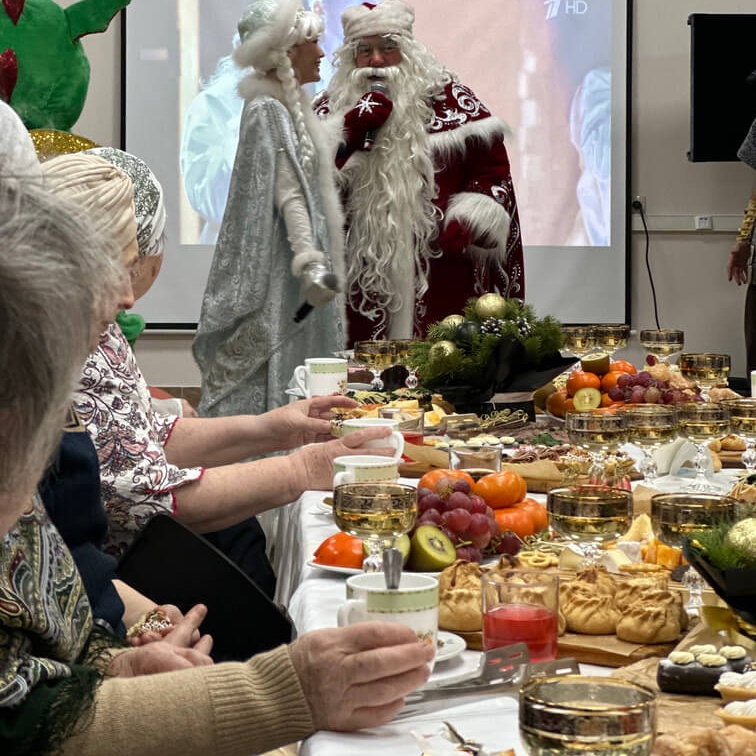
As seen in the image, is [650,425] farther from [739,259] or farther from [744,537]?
[739,259]

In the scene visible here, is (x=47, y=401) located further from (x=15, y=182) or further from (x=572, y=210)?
(x=572, y=210)

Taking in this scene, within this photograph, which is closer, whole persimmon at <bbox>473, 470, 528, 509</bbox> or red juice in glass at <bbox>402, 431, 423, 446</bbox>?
whole persimmon at <bbox>473, 470, 528, 509</bbox>

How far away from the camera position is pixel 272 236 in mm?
4348

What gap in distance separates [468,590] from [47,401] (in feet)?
2.03

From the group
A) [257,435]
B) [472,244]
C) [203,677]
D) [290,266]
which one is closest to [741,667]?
[203,677]

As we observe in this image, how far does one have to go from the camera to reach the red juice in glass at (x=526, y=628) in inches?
47.9

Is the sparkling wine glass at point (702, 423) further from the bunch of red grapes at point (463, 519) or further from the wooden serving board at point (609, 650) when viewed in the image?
the wooden serving board at point (609, 650)

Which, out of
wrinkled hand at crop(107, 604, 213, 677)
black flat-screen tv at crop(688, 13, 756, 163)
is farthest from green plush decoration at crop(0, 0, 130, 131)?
black flat-screen tv at crop(688, 13, 756, 163)

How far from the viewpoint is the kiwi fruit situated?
1540 mm

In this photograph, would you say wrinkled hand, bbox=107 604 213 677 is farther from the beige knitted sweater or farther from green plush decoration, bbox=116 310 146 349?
green plush decoration, bbox=116 310 146 349

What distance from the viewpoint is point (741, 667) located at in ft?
3.69

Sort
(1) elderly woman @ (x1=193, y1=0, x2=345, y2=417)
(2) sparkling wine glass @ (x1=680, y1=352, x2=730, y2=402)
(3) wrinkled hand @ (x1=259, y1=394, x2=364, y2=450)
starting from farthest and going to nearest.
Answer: (1) elderly woman @ (x1=193, y1=0, x2=345, y2=417) < (2) sparkling wine glass @ (x1=680, y1=352, x2=730, y2=402) < (3) wrinkled hand @ (x1=259, y1=394, x2=364, y2=450)

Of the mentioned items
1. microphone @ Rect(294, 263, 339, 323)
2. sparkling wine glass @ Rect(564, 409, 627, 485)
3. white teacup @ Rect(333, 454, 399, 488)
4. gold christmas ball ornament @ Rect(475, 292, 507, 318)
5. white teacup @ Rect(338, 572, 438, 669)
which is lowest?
white teacup @ Rect(338, 572, 438, 669)

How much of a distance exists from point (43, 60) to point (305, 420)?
6.01 feet
